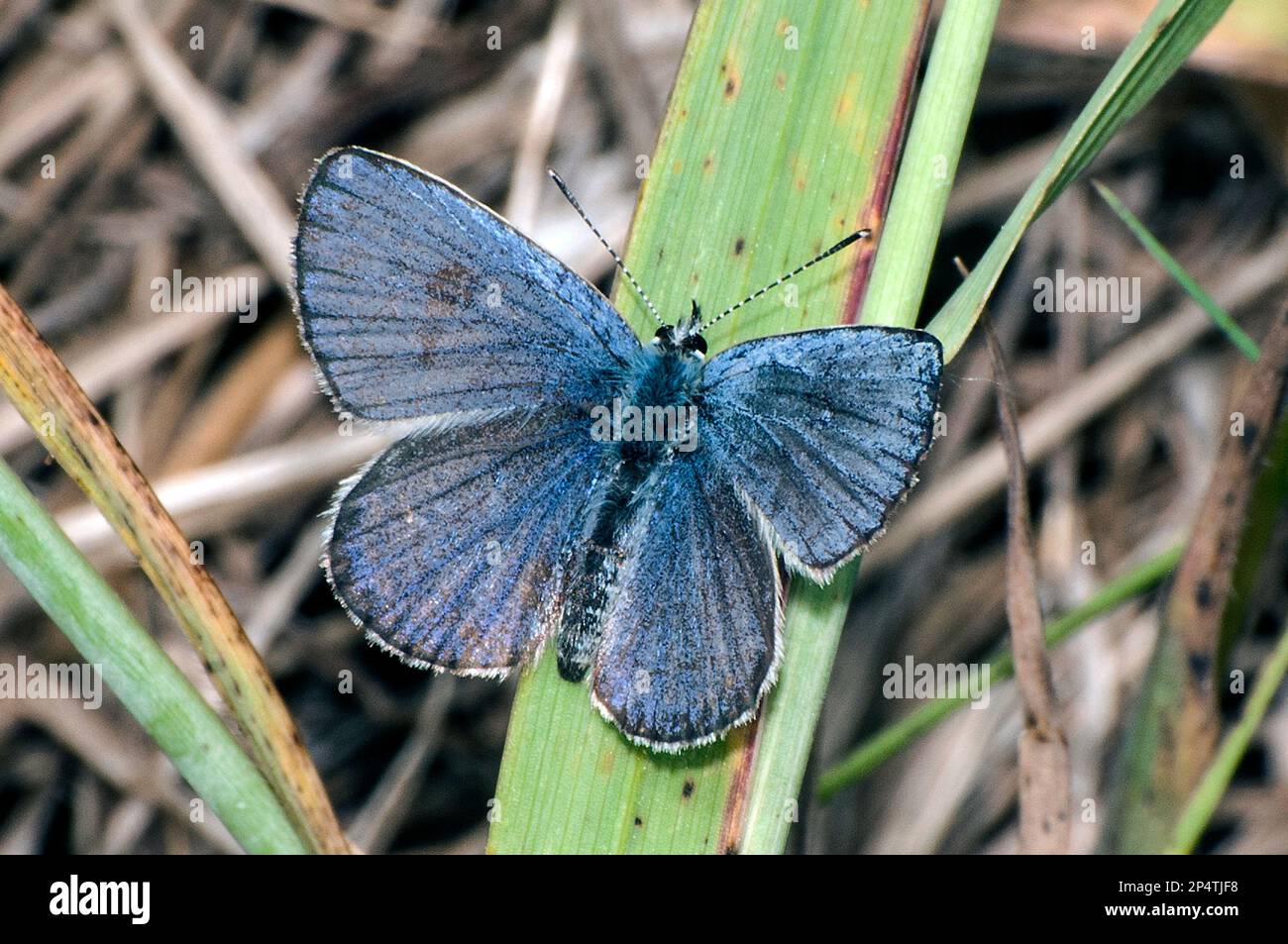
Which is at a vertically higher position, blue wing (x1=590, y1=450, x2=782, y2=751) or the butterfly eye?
the butterfly eye

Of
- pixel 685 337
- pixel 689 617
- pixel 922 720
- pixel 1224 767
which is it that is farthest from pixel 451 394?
pixel 1224 767

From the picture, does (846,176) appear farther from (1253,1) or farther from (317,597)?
(317,597)

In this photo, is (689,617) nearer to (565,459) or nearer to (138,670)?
(565,459)

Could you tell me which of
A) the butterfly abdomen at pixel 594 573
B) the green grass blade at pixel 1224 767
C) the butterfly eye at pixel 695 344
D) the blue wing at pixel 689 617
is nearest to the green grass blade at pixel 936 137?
the butterfly eye at pixel 695 344

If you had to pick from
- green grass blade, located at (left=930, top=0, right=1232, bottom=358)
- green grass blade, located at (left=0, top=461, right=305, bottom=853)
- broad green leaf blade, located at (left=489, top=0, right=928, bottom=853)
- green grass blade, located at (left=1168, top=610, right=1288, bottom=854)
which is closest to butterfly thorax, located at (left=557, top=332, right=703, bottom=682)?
broad green leaf blade, located at (left=489, top=0, right=928, bottom=853)

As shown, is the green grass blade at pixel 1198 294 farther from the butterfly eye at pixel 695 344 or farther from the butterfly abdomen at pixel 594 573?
the butterfly abdomen at pixel 594 573

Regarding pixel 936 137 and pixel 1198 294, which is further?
pixel 1198 294

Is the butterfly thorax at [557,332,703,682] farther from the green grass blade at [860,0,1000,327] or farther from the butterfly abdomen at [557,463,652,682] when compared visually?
the green grass blade at [860,0,1000,327]
